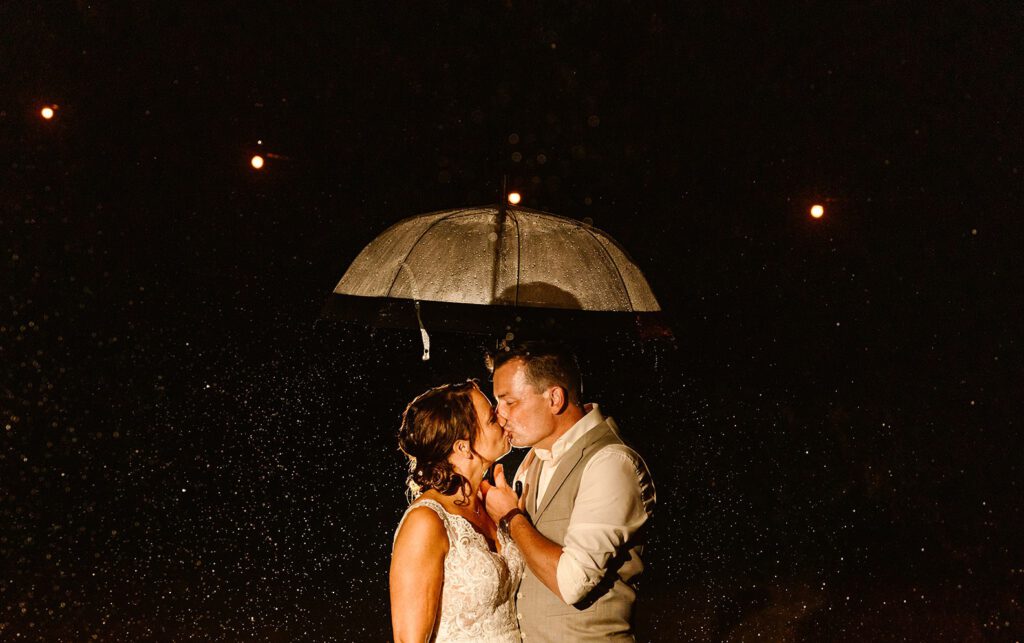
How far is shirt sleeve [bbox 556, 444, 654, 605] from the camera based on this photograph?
7.65 ft

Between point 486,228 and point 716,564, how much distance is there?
4.72 meters

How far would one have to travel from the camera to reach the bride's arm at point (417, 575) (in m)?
2.39

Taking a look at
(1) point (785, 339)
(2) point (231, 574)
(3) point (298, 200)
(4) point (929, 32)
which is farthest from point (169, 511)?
(4) point (929, 32)

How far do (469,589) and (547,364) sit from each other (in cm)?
70

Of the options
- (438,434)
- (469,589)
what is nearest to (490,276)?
(438,434)

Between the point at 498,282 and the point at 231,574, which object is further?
the point at 231,574

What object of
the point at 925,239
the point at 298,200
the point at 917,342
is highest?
the point at 298,200

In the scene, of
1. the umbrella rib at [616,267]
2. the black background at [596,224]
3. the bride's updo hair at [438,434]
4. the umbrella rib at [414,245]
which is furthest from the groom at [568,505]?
the black background at [596,224]

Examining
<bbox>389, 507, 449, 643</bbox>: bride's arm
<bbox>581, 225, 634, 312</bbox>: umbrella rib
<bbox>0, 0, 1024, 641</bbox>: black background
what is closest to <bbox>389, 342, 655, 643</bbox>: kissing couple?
<bbox>389, 507, 449, 643</bbox>: bride's arm

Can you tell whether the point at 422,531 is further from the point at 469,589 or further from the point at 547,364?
the point at 547,364

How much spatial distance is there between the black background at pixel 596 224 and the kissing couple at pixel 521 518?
325cm

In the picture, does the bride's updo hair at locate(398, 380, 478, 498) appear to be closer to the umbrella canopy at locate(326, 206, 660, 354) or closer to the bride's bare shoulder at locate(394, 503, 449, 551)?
the bride's bare shoulder at locate(394, 503, 449, 551)

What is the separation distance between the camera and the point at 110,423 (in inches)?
241

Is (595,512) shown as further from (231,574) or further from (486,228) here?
(231,574)
